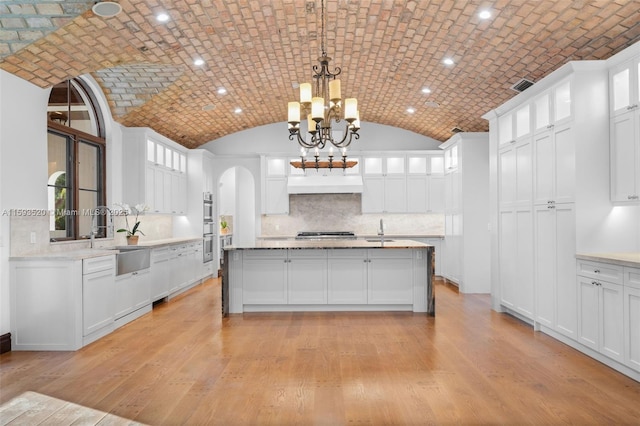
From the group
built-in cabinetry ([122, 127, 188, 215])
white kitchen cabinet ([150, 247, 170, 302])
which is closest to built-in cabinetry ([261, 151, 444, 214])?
built-in cabinetry ([122, 127, 188, 215])

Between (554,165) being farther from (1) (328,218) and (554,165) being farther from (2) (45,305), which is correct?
(1) (328,218)

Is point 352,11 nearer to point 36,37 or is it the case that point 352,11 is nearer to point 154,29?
point 154,29

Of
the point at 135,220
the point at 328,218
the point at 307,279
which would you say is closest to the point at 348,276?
the point at 307,279

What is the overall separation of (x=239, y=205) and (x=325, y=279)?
612 cm

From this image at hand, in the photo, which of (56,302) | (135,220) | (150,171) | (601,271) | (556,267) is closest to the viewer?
(601,271)

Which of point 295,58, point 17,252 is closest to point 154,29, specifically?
point 295,58

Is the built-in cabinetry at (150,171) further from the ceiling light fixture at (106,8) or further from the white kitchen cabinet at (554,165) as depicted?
the white kitchen cabinet at (554,165)

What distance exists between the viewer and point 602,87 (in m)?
4.28

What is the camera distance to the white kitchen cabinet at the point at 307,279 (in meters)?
6.12

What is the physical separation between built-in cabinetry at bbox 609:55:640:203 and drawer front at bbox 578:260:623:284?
628 millimetres

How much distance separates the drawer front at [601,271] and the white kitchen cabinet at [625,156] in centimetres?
63

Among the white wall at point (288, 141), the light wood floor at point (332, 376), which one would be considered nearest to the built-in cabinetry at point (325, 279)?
Result: the light wood floor at point (332, 376)

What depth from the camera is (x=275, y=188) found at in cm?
987

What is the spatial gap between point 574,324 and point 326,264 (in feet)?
9.64
